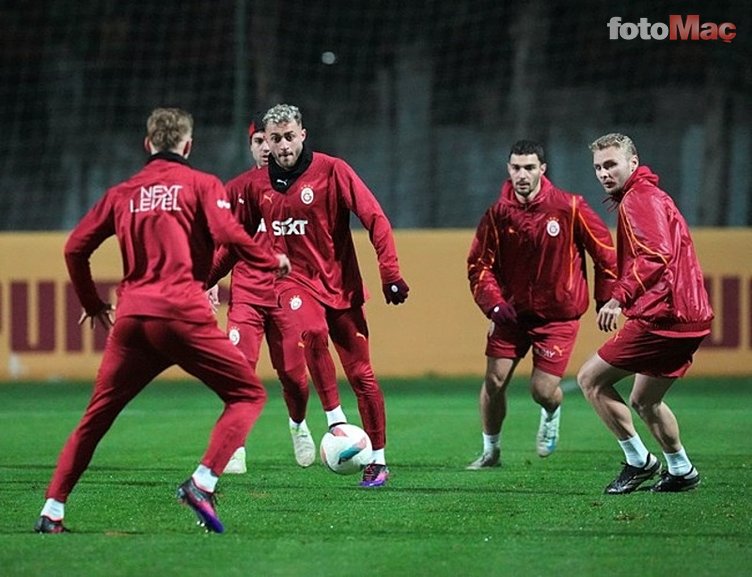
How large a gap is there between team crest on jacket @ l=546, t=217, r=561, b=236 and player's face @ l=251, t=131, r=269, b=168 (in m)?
1.87

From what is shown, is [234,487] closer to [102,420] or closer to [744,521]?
[102,420]

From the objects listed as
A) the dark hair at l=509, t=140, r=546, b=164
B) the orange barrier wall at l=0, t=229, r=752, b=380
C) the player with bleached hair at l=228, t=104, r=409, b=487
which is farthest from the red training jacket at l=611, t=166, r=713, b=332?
the orange barrier wall at l=0, t=229, r=752, b=380

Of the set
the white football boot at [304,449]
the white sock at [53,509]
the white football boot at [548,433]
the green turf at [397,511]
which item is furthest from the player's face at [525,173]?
the white sock at [53,509]

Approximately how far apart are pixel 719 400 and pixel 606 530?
26.4 ft

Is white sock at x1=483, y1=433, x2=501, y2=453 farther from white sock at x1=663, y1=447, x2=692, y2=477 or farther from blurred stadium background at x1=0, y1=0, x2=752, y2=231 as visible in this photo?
blurred stadium background at x1=0, y1=0, x2=752, y2=231

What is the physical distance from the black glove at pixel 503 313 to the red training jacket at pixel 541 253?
1.4 inches

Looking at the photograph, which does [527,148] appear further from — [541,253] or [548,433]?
[548,433]

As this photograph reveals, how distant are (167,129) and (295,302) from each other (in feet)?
8.30

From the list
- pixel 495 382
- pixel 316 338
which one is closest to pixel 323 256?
pixel 316 338

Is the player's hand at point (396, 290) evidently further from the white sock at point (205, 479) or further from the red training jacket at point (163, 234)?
the white sock at point (205, 479)

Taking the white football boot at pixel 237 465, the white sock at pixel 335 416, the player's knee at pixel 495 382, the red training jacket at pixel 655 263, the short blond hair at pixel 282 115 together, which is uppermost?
the short blond hair at pixel 282 115

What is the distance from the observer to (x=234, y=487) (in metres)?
8.88

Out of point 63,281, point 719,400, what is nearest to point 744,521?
point 719,400

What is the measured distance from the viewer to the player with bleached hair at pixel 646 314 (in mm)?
8078
